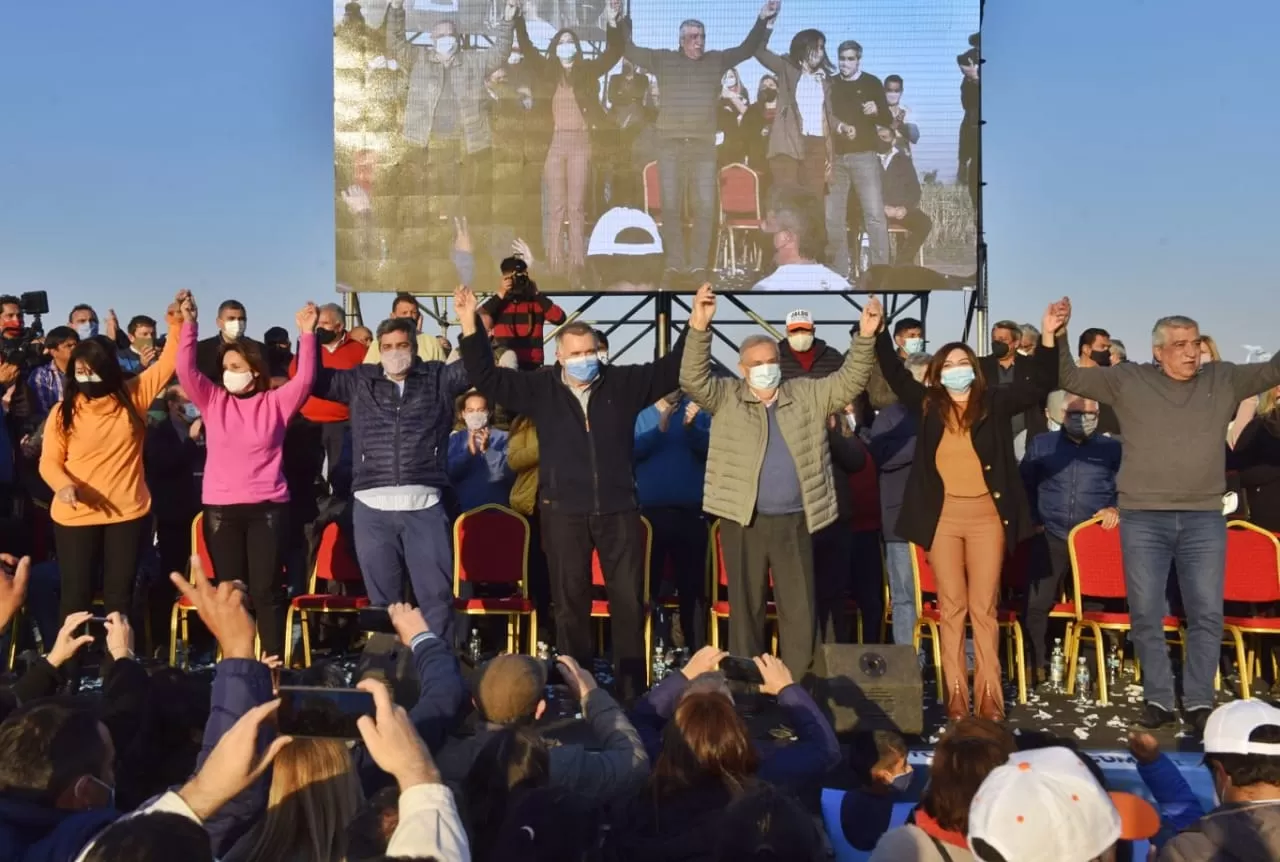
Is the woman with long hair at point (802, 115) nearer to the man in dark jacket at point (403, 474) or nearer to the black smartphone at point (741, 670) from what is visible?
the man in dark jacket at point (403, 474)

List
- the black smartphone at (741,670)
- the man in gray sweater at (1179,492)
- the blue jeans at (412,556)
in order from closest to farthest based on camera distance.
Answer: the black smartphone at (741,670) → the man in gray sweater at (1179,492) → the blue jeans at (412,556)

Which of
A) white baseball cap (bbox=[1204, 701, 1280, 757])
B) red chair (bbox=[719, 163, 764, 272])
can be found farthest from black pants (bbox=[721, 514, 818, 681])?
red chair (bbox=[719, 163, 764, 272])

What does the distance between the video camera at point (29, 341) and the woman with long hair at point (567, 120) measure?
20.0 feet

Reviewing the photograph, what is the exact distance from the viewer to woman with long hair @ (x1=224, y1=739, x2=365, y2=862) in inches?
120

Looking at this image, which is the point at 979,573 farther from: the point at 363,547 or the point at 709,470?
the point at 363,547

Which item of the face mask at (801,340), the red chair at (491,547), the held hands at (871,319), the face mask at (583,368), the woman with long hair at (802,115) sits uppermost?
the woman with long hair at (802,115)

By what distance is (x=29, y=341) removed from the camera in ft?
32.9

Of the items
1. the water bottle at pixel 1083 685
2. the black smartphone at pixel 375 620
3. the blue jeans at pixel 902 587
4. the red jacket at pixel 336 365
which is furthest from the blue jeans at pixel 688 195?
the black smartphone at pixel 375 620

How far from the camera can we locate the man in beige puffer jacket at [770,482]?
263 inches

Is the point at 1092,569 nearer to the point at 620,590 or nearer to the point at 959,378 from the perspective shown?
the point at 959,378

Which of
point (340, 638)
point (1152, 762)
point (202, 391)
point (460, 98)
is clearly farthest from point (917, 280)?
point (1152, 762)

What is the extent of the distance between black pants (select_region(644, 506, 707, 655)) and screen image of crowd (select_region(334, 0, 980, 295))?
7385 millimetres

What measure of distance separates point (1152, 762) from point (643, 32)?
39.9 ft

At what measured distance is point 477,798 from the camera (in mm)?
3484
